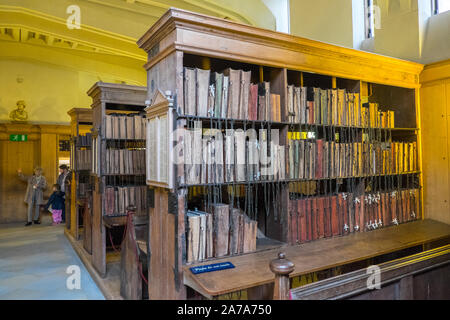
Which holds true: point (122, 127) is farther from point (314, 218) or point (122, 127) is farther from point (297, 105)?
point (314, 218)

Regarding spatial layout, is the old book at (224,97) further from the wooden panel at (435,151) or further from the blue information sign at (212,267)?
the wooden panel at (435,151)

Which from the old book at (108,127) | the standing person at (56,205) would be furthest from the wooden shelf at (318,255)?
the standing person at (56,205)

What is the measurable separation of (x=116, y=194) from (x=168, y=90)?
98.7 inches

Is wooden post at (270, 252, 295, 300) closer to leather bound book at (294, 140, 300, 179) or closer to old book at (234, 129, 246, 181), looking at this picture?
old book at (234, 129, 246, 181)

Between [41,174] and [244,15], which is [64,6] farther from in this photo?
[41,174]

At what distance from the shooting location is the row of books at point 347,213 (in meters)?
2.79

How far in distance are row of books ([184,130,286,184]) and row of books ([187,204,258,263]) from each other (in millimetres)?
240

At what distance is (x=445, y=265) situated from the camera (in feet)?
7.32

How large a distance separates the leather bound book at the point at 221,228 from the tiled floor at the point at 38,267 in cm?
209

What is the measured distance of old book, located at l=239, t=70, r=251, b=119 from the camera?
252 centimetres

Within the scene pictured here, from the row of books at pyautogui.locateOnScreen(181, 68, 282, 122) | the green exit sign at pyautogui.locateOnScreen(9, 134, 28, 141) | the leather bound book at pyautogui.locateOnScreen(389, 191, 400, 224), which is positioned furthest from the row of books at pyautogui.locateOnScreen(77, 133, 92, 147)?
the leather bound book at pyautogui.locateOnScreen(389, 191, 400, 224)

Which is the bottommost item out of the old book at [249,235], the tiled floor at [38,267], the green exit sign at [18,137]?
the tiled floor at [38,267]

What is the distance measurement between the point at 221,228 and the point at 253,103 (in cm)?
98

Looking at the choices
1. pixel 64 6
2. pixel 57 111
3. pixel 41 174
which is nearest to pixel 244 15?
pixel 64 6
